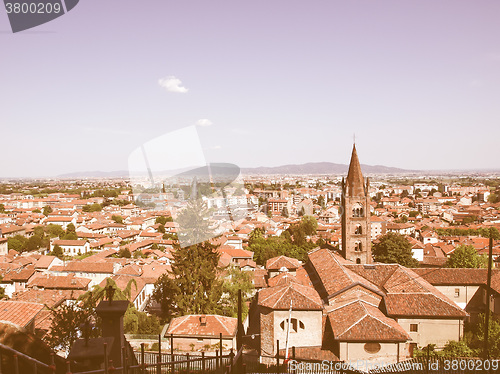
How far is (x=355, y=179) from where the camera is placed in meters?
23.9

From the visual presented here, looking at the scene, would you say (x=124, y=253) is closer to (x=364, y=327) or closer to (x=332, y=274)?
(x=332, y=274)

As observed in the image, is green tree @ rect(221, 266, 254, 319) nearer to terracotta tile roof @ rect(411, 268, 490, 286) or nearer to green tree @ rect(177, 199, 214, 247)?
green tree @ rect(177, 199, 214, 247)

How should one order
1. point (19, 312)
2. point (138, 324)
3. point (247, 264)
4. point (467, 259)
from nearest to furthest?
point (19, 312) → point (138, 324) → point (467, 259) → point (247, 264)

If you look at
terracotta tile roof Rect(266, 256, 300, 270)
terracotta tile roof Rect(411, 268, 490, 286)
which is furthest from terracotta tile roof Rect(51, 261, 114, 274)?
terracotta tile roof Rect(411, 268, 490, 286)

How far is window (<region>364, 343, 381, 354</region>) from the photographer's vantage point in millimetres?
13383

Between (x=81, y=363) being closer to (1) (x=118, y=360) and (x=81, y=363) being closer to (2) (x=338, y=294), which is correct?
(1) (x=118, y=360)

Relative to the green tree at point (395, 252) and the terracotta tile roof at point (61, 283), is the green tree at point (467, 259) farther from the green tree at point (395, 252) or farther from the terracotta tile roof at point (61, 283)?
the terracotta tile roof at point (61, 283)

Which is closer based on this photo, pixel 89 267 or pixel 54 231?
pixel 89 267

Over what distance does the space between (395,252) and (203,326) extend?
19536mm

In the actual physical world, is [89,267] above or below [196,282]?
below

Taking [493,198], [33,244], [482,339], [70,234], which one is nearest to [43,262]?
[33,244]

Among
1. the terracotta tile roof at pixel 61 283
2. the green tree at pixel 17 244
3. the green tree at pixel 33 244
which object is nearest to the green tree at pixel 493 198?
the terracotta tile roof at pixel 61 283

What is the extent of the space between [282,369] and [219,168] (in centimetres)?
679

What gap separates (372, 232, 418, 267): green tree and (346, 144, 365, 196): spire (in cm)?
778
